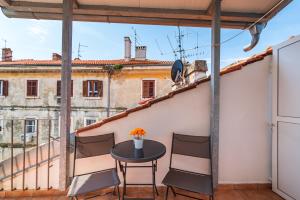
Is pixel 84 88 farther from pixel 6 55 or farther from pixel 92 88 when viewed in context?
pixel 6 55

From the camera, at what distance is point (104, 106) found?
446 inches

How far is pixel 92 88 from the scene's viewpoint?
445 inches

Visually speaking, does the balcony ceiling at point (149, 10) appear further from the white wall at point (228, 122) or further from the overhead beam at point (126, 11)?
the white wall at point (228, 122)

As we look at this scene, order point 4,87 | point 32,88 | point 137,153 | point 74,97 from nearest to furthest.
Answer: point 137,153 < point 74,97 < point 32,88 < point 4,87

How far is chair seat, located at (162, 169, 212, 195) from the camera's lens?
1.87m

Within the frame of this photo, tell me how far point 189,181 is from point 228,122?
3.38 ft

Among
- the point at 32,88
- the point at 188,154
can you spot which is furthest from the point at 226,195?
the point at 32,88

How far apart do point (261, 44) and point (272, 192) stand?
89.7 inches

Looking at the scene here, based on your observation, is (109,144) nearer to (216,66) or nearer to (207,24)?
(216,66)

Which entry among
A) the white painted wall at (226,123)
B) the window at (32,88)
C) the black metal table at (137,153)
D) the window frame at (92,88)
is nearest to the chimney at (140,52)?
the window frame at (92,88)

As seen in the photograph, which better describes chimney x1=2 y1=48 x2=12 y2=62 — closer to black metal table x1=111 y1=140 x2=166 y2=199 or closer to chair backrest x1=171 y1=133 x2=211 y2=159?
black metal table x1=111 y1=140 x2=166 y2=199

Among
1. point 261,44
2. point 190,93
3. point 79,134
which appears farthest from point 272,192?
point 79,134

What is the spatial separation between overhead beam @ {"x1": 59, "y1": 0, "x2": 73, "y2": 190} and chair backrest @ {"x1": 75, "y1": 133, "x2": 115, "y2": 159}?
15 cm

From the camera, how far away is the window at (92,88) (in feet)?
36.7
